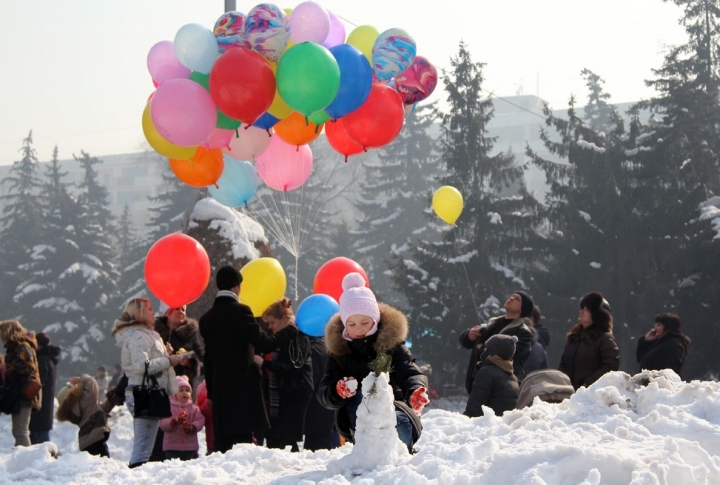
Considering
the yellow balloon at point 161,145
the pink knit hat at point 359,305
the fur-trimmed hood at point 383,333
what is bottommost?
the fur-trimmed hood at point 383,333

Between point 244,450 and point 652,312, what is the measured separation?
1693cm

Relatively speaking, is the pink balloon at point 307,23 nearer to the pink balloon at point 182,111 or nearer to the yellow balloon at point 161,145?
the pink balloon at point 182,111

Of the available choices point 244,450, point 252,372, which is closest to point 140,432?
point 252,372

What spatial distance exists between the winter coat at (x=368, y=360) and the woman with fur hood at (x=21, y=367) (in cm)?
477

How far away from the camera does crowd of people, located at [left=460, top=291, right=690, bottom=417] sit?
6.50m

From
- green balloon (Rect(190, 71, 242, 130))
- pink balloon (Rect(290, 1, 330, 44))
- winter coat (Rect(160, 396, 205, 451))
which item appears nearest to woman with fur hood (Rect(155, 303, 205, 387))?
winter coat (Rect(160, 396, 205, 451))

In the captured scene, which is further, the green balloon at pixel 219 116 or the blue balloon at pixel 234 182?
the blue balloon at pixel 234 182

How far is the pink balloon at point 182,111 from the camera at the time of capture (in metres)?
7.41

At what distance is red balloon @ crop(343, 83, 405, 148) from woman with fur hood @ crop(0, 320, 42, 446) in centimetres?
383

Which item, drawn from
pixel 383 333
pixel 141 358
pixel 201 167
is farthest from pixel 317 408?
pixel 383 333

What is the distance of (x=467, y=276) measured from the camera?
2180cm

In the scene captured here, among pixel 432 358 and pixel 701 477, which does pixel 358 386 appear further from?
pixel 432 358

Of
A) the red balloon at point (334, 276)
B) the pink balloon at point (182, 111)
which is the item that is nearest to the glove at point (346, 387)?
the pink balloon at point (182, 111)

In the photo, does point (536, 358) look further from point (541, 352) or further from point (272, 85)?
point (272, 85)
